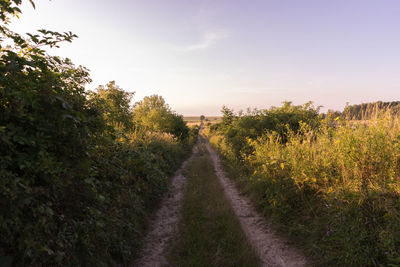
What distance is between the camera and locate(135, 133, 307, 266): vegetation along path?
4.02m

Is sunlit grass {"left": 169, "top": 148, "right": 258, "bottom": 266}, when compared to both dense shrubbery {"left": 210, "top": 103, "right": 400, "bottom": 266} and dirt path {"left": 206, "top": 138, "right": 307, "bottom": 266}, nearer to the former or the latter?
dirt path {"left": 206, "top": 138, "right": 307, "bottom": 266}

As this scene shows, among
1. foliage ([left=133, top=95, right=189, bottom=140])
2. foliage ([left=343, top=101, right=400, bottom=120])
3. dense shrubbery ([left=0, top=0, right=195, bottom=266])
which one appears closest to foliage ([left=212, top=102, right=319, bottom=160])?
foliage ([left=343, top=101, right=400, bottom=120])

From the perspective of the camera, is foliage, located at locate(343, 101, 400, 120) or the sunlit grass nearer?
the sunlit grass

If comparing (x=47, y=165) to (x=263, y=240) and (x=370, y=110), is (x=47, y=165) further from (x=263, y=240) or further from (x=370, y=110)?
(x=370, y=110)

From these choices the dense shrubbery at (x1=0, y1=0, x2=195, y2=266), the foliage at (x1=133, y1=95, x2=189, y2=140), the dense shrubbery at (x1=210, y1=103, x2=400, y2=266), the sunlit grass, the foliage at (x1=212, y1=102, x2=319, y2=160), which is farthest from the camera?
the foliage at (x1=133, y1=95, x2=189, y2=140)

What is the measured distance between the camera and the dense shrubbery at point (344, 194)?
3.42m

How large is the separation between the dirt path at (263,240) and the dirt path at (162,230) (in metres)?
2.08

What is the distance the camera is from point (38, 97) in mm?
2502

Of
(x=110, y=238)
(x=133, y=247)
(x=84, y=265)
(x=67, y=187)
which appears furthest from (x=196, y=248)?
(x=67, y=187)

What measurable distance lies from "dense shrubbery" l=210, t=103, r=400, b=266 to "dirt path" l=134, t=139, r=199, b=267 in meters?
2.97

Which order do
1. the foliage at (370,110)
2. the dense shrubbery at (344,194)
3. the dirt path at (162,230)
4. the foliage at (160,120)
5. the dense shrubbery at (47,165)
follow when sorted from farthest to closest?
the foliage at (160,120) < the foliage at (370,110) < the dirt path at (162,230) < the dense shrubbery at (344,194) < the dense shrubbery at (47,165)

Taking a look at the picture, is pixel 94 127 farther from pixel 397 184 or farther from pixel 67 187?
pixel 397 184

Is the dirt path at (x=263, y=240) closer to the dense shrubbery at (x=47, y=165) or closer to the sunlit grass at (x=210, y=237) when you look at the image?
the sunlit grass at (x=210, y=237)

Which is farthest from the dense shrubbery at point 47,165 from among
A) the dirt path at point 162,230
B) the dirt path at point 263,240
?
the dirt path at point 263,240
